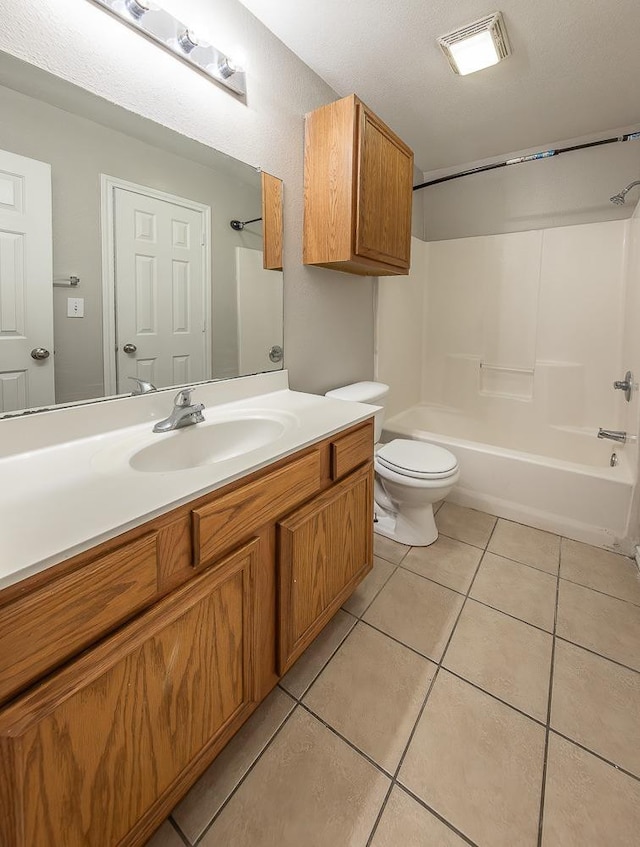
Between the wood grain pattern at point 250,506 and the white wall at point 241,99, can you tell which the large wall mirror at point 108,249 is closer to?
the white wall at point 241,99

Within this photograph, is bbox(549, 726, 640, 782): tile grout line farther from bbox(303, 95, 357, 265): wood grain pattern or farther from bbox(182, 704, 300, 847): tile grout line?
bbox(303, 95, 357, 265): wood grain pattern

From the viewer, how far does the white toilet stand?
1844 millimetres

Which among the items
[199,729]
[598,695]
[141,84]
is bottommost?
[598,695]

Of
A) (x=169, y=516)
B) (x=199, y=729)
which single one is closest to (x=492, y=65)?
(x=169, y=516)

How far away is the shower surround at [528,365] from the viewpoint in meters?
2.05

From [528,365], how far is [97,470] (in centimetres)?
274

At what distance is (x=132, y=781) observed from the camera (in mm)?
720

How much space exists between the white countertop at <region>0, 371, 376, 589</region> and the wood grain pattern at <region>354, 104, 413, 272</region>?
821 millimetres

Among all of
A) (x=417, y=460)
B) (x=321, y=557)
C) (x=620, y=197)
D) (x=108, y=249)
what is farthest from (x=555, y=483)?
(x=108, y=249)

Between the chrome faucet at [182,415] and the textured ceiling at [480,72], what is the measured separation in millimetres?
1444

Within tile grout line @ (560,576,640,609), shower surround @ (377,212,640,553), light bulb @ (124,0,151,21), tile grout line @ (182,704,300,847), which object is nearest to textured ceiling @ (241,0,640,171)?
light bulb @ (124,0,151,21)

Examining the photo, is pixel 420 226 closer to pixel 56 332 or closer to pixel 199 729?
pixel 56 332

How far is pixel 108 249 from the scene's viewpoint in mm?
1079

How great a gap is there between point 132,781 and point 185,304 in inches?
47.6
